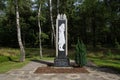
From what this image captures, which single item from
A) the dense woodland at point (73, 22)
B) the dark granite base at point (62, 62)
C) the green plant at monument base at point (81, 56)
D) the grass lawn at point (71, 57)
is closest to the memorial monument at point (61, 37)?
the dark granite base at point (62, 62)

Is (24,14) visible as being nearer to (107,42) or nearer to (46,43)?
(46,43)

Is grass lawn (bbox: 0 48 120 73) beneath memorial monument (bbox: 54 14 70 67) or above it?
beneath

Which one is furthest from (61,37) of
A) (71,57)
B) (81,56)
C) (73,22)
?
(73,22)

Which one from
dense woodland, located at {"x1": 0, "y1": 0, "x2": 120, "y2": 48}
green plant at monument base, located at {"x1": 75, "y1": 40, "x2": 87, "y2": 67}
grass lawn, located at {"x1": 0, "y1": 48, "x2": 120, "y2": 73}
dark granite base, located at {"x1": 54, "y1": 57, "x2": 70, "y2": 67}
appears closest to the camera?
green plant at monument base, located at {"x1": 75, "y1": 40, "x2": 87, "y2": 67}

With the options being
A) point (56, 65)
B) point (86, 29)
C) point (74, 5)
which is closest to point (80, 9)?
point (74, 5)

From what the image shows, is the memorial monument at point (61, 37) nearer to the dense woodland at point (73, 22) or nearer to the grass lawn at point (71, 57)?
the grass lawn at point (71, 57)

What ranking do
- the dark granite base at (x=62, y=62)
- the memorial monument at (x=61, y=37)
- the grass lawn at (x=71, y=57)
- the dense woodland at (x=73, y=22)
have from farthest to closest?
the dense woodland at (x=73, y=22) < the grass lawn at (x=71, y=57) < the memorial monument at (x=61, y=37) < the dark granite base at (x=62, y=62)

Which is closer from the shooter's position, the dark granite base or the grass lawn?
the dark granite base

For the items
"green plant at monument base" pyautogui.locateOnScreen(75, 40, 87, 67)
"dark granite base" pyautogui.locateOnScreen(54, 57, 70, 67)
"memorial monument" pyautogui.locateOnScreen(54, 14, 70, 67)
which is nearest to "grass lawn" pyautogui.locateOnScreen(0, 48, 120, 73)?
"green plant at monument base" pyautogui.locateOnScreen(75, 40, 87, 67)

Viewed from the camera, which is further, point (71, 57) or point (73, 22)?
point (73, 22)

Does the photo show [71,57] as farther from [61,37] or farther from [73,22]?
[73,22]

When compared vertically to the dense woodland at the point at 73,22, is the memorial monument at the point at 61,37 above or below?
below

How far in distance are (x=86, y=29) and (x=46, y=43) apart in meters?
8.17

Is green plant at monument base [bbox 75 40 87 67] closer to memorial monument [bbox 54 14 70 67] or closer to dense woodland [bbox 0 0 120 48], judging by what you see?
memorial monument [bbox 54 14 70 67]
